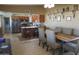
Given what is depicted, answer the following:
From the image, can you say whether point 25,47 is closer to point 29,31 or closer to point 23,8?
point 29,31

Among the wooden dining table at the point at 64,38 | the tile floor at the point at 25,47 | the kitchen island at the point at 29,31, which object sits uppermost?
the kitchen island at the point at 29,31

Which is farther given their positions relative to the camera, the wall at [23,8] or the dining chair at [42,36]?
the dining chair at [42,36]

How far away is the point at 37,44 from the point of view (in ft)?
6.41

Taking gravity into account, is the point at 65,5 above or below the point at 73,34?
above

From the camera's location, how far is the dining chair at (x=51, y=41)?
6.36ft

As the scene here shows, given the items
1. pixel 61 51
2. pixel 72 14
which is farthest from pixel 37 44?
pixel 72 14

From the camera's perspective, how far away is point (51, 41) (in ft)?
6.45

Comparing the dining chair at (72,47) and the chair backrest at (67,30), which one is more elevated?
the chair backrest at (67,30)

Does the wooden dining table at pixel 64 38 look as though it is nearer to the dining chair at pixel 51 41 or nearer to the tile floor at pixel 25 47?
the dining chair at pixel 51 41

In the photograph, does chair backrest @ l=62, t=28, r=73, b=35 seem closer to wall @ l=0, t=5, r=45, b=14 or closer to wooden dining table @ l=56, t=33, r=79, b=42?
wooden dining table @ l=56, t=33, r=79, b=42

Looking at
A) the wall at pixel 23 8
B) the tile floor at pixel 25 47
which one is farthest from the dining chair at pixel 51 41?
the wall at pixel 23 8

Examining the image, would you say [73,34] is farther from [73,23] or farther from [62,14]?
[62,14]
